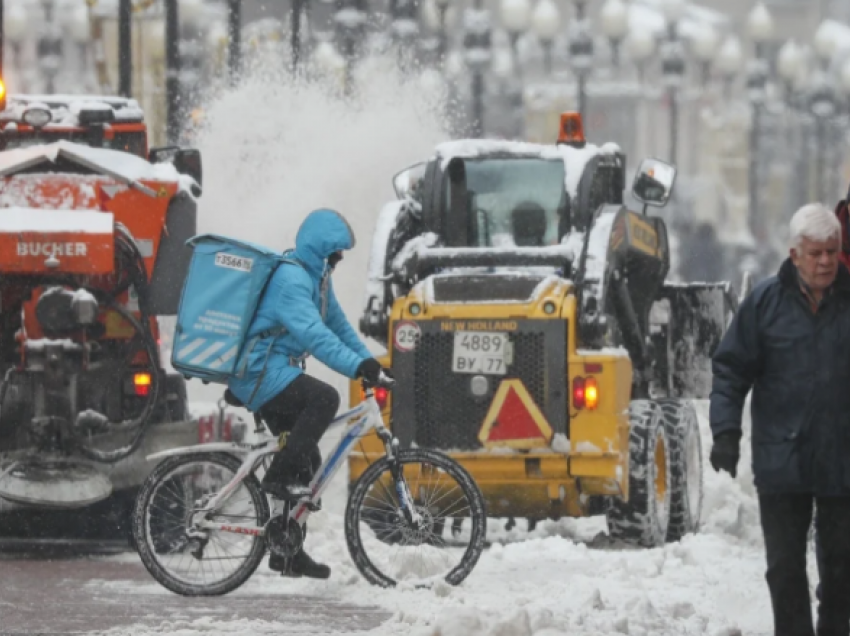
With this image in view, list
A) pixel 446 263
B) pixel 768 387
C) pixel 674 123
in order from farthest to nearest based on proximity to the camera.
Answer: pixel 674 123
pixel 446 263
pixel 768 387

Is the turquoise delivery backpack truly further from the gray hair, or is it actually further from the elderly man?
the gray hair

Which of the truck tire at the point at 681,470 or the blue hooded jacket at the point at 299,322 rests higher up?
the blue hooded jacket at the point at 299,322

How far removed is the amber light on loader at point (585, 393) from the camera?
40.7 ft

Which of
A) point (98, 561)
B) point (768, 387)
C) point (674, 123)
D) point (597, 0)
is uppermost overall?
point (597, 0)

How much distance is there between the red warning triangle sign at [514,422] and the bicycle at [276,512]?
2.18 m

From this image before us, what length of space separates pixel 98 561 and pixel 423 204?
10.2ft

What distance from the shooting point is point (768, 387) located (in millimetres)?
7559

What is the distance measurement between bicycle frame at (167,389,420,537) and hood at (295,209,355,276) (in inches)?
26.7

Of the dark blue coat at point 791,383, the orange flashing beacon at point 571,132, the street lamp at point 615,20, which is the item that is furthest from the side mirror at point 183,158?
the street lamp at point 615,20

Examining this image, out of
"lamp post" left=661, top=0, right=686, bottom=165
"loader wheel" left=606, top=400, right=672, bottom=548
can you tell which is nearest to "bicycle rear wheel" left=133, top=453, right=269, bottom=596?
"loader wheel" left=606, top=400, right=672, bottom=548

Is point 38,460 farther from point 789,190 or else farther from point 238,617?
point 789,190

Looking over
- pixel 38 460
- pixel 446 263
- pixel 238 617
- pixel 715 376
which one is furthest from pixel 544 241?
pixel 715 376

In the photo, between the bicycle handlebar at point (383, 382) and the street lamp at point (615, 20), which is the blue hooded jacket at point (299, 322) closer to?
the bicycle handlebar at point (383, 382)

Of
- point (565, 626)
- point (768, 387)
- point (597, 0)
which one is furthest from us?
point (597, 0)
